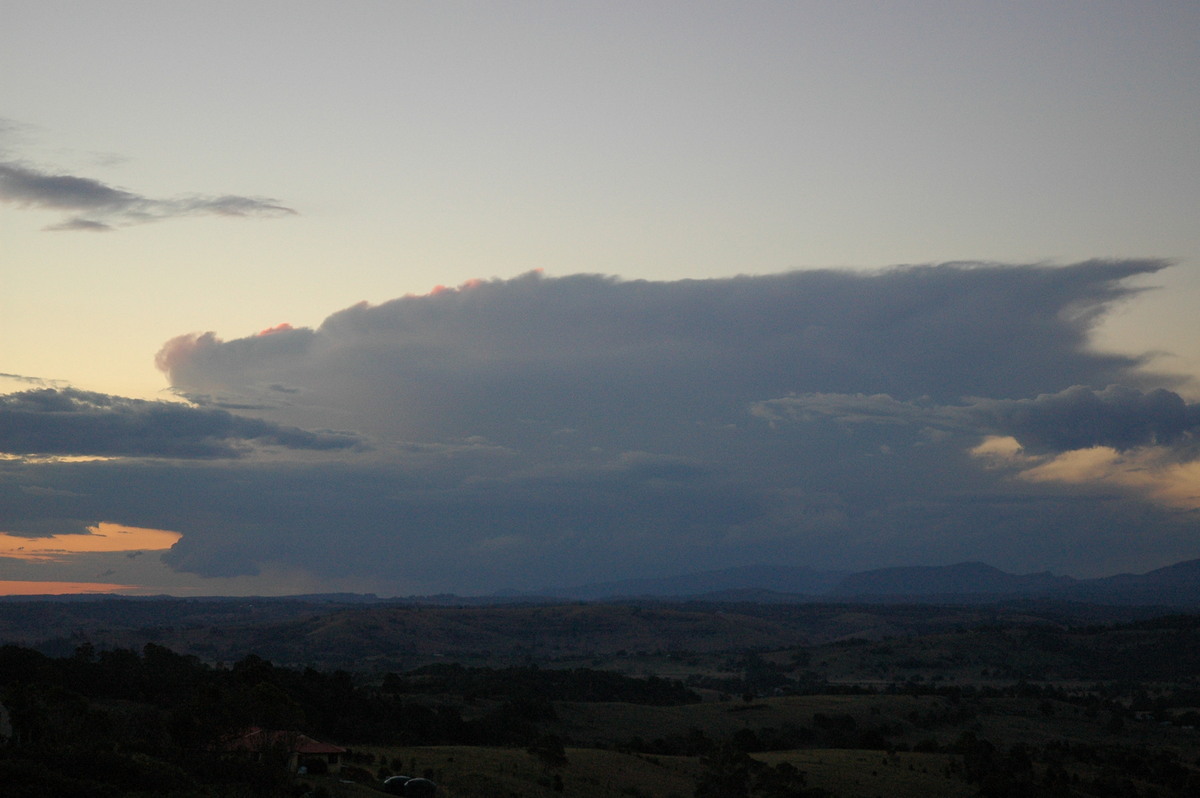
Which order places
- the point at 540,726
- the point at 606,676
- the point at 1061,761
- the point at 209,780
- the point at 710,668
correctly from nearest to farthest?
the point at 209,780 < the point at 1061,761 < the point at 540,726 < the point at 606,676 < the point at 710,668

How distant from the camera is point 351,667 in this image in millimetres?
175500

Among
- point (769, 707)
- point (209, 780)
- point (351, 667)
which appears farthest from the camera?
point (351, 667)

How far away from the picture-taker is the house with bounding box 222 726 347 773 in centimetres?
4900

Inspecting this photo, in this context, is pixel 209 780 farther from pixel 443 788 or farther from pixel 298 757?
pixel 443 788

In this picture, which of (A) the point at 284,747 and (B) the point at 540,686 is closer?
(A) the point at 284,747

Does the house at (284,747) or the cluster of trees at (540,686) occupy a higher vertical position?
the house at (284,747)

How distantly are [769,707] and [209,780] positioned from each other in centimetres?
7721

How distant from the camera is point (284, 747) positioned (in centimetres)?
4900

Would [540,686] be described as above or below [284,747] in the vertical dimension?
below

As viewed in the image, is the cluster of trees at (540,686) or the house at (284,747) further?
the cluster of trees at (540,686)

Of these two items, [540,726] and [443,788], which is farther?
[540,726]

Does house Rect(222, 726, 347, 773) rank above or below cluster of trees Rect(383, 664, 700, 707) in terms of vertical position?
above

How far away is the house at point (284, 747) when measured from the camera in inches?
1929

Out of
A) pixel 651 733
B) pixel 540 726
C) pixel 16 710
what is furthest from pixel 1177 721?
pixel 16 710
